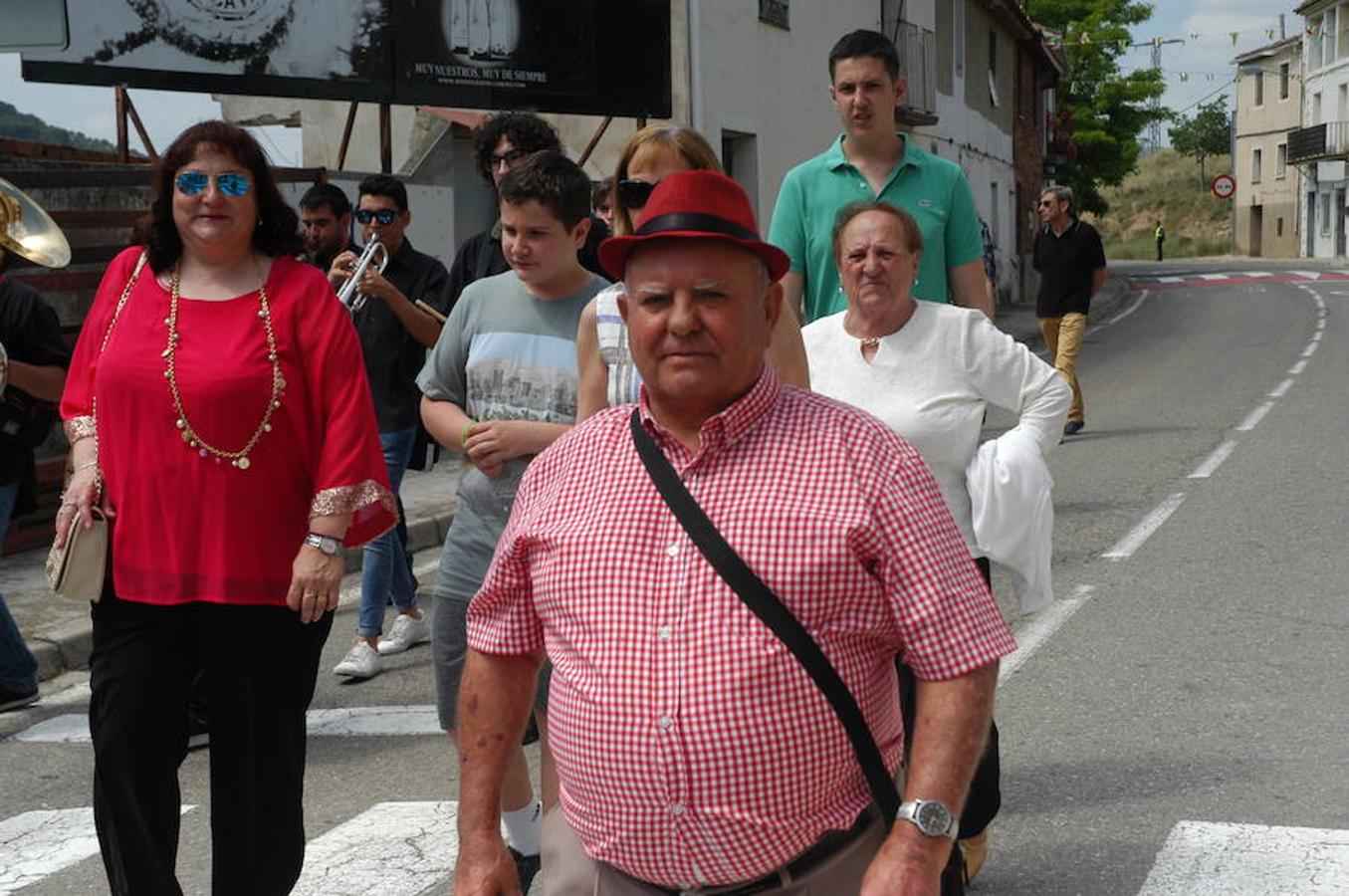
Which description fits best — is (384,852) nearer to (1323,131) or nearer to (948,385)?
(948,385)

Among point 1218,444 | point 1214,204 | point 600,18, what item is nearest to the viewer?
point 1218,444

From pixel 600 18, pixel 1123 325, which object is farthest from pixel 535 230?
pixel 1123 325

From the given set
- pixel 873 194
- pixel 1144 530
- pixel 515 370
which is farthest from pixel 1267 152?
pixel 515 370

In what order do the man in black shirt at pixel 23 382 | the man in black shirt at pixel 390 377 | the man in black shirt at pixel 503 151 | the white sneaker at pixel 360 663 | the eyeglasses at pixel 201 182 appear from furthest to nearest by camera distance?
1. the white sneaker at pixel 360 663
2. the man in black shirt at pixel 390 377
3. the man in black shirt at pixel 23 382
4. the man in black shirt at pixel 503 151
5. the eyeglasses at pixel 201 182

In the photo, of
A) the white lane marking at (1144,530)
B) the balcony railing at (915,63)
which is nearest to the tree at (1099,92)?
the balcony railing at (915,63)

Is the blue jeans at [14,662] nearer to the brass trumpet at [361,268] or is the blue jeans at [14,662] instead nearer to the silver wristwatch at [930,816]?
the brass trumpet at [361,268]

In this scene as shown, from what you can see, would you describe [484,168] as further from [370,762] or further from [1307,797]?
[1307,797]

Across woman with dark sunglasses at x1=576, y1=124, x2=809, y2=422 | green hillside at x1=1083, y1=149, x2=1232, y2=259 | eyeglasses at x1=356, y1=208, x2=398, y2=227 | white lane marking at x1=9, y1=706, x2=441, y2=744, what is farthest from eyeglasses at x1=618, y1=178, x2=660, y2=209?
green hillside at x1=1083, y1=149, x2=1232, y2=259

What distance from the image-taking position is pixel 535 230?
3.90m

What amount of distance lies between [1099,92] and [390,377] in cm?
4984

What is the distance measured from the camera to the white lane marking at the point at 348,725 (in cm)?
609

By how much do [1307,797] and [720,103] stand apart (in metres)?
16.4

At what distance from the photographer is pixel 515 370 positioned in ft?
13.0

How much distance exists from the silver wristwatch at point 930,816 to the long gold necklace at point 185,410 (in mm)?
1939
